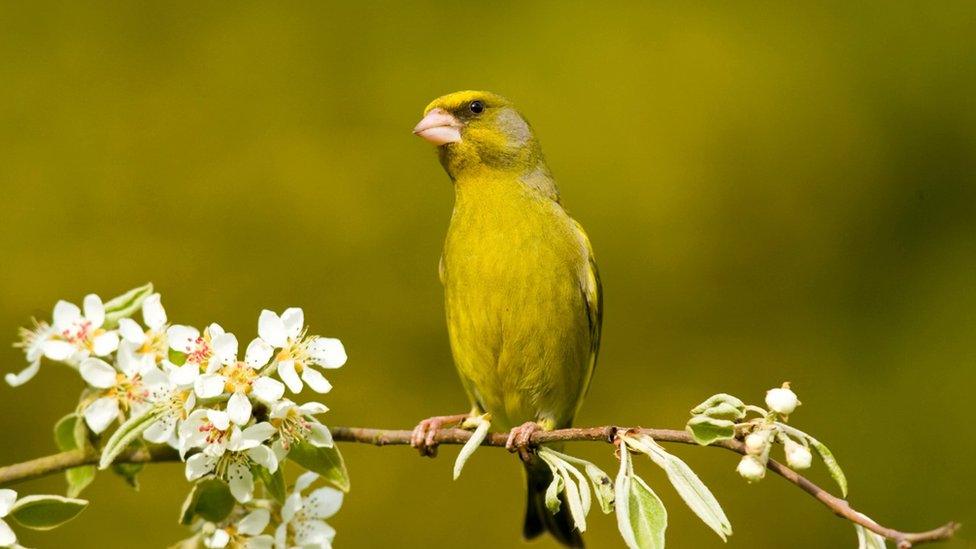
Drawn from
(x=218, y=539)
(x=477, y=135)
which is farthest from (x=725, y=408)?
(x=477, y=135)

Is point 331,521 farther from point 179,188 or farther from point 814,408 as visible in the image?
point 814,408

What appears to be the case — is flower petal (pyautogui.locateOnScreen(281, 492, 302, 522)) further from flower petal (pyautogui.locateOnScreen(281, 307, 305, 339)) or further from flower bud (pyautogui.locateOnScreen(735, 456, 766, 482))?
flower bud (pyautogui.locateOnScreen(735, 456, 766, 482))

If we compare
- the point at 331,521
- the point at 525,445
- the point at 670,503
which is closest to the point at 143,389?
the point at 525,445

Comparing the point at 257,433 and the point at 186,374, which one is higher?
the point at 186,374

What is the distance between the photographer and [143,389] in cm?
198

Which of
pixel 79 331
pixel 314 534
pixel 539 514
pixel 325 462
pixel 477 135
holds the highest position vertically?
pixel 477 135

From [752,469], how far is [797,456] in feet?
0.22

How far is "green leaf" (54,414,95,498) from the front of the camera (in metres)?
2.04

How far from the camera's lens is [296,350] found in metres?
1.89

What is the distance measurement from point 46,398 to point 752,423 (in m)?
3.13

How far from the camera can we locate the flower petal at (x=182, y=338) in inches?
71.3

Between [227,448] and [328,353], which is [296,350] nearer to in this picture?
[328,353]

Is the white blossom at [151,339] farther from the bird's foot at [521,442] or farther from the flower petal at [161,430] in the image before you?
the bird's foot at [521,442]

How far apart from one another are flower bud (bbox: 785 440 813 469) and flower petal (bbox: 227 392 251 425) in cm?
82
